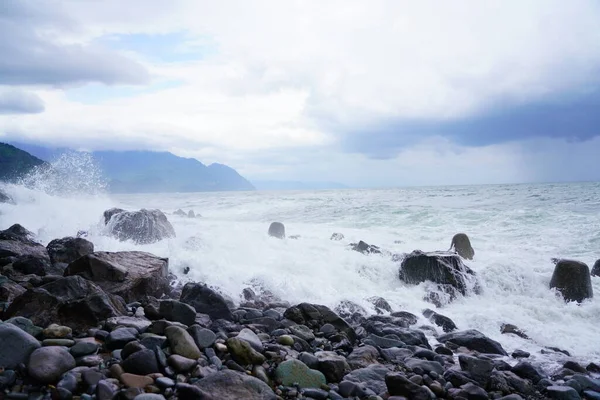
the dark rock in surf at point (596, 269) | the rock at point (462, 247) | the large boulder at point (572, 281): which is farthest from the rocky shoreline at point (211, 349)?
the rock at point (462, 247)

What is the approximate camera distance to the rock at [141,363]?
3.50m

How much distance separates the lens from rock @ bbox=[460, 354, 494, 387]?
489cm

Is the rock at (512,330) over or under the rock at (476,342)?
under

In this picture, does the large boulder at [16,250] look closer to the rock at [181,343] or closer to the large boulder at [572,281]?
the rock at [181,343]

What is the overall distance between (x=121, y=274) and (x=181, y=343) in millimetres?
3061

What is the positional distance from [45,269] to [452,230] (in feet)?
51.6

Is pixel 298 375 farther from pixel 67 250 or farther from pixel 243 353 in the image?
pixel 67 250

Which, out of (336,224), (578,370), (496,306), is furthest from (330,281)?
(336,224)

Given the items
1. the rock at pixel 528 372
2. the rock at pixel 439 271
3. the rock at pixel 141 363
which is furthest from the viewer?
the rock at pixel 439 271

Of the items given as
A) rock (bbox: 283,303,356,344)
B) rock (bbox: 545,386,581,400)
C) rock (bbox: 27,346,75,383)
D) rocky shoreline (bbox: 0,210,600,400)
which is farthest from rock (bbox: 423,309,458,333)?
rock (bbox: 27,346,75,383)

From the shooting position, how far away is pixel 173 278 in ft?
28.6

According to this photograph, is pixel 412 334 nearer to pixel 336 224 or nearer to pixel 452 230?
pixel 452 230

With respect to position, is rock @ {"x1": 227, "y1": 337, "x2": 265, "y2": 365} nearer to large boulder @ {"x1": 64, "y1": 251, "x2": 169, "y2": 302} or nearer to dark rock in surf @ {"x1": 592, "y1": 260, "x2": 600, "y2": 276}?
large boulder @ {"x1": 64, "y1": 251, "x2": 169, "y2": 302}

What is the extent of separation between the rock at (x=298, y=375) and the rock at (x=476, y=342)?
10.6 feet
